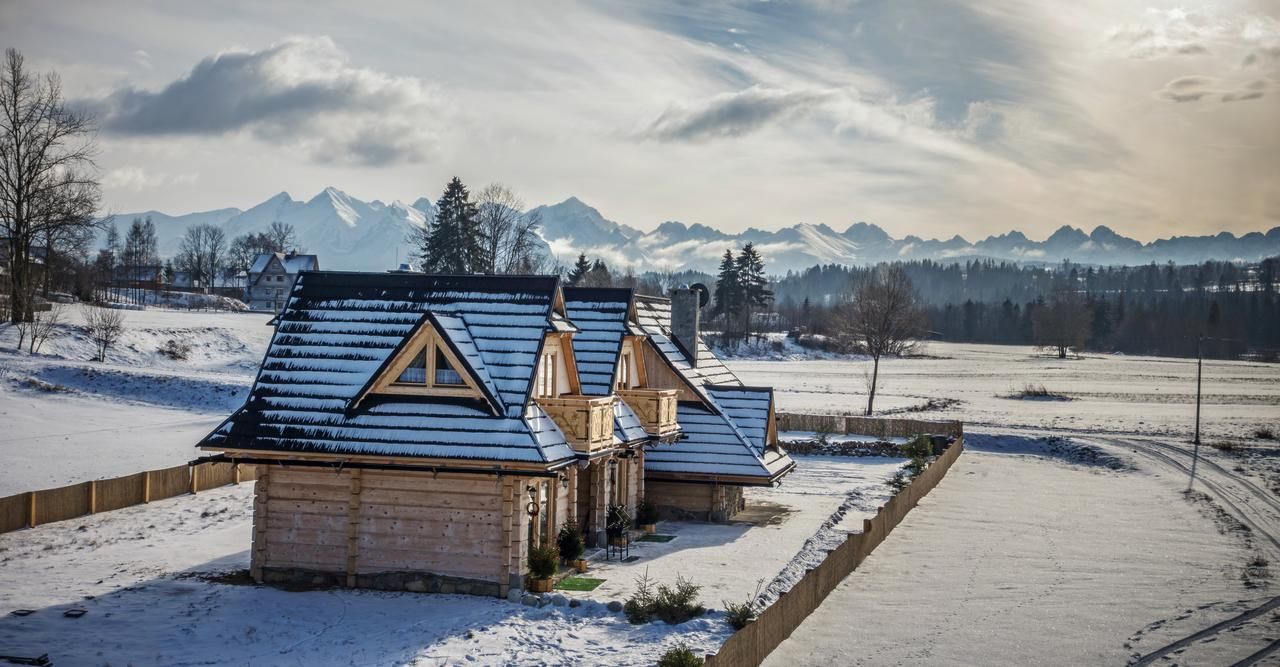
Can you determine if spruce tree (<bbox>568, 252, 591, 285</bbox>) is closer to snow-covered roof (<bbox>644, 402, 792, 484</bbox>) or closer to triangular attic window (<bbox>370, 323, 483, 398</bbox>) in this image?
snow-covered roof (<bbox>644, 402, 792, 484</bbox>)

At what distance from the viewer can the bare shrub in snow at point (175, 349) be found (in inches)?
2261

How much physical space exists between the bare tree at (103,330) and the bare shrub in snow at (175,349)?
2.38 m

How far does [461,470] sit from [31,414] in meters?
29.6

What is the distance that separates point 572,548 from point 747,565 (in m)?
4.09

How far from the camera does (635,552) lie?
24406 millimetres

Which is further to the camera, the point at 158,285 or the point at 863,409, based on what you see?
the point at 158,285

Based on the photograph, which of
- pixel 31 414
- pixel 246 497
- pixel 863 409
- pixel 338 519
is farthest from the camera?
pixel 863 409

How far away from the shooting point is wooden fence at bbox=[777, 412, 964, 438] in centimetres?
5188

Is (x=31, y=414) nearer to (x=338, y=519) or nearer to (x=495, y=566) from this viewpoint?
(x=338, y=519)

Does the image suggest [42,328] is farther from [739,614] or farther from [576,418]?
[739,614]

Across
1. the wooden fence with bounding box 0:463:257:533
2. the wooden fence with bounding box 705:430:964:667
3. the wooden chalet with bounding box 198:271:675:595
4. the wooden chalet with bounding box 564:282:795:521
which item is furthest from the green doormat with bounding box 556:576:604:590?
the wooden fence with bounding box 0:463:257:533

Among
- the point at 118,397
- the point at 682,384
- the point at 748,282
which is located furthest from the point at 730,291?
the point at 682,384

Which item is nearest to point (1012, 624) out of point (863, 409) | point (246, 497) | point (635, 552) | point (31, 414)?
point (635, 552)

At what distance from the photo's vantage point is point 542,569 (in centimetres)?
2002
